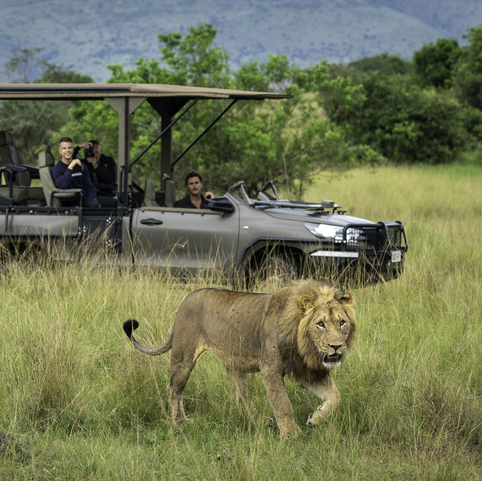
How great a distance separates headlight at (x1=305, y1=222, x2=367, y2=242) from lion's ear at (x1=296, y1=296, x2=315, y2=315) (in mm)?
3382

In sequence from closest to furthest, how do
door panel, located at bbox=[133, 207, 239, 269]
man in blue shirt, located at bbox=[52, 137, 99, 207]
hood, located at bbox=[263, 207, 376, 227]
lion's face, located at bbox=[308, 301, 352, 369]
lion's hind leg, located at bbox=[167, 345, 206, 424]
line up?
lion's face, located at bbox=[308, 301, 352, 369], lion's hind leg, located at bbox=[167, 345, 206, 424], hood, located at bbox=[263, 207, 376, 227], door panel, located at bbox=[133, 207, 239, 269], man in blue shirt, located at bbox=[52, 137, 99, 207]

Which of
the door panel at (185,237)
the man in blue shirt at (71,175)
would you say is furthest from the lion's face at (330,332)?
the man in blue shirt at (71,175)

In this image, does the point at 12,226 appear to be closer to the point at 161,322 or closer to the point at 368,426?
the point at 161,322

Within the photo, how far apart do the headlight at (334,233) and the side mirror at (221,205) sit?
2.82 feet

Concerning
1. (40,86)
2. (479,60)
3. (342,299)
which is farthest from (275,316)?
(479,60)

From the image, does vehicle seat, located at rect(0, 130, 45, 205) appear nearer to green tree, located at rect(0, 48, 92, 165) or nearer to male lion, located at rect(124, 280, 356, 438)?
male lion, located at rect(124, 280, 356, 438)

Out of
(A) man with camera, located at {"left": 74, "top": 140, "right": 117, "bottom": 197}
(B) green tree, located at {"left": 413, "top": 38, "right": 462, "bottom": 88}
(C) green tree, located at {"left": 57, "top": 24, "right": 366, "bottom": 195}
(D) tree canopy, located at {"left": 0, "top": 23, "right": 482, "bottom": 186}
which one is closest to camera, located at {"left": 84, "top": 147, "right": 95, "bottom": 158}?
(A) man with camera, located at {"left": 74, "top": 140, "right": 117, "bottom": 197}

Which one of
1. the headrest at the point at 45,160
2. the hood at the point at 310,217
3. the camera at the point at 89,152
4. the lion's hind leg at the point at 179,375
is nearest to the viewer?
the lion's hind leg at the point at 179,375

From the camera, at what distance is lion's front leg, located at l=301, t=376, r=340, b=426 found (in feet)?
10.2

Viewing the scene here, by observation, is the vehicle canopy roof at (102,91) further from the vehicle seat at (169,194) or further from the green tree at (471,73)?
the green tree at (471,73)

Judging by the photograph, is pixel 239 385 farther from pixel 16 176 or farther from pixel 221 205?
pixel 16 176

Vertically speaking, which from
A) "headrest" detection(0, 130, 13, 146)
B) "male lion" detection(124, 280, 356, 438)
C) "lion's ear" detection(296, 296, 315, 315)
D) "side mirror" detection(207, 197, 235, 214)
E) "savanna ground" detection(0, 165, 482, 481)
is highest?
"headrest" detection(0, 130, 13, 146)

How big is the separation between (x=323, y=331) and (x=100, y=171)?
621cm

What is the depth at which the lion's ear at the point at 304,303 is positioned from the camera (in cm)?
311
